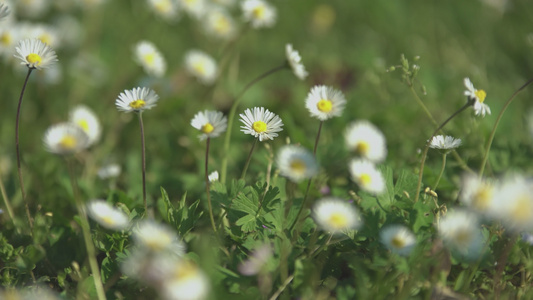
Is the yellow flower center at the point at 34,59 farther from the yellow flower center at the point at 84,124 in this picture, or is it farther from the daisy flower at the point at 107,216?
the yellow flower center at the point at 84,124

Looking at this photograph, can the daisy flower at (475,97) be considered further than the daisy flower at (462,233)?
Yes

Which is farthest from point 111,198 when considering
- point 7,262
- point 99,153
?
point 99,153

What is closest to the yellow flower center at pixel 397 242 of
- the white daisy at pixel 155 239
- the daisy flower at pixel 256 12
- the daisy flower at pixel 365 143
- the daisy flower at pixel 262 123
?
the daisy flower at pixel 365 143

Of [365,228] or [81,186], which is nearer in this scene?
[365,228]

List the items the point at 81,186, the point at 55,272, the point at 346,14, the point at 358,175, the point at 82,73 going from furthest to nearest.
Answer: the point at 346,14, the point at 82,73, the point at 81,186, the point at 55,272, the point at 358,175

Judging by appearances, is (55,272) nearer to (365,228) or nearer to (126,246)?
(126,246)

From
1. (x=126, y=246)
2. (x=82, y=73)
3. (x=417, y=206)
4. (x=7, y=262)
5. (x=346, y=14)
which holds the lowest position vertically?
(x=7, y=262)

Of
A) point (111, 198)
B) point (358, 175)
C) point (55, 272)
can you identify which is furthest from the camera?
point (111, 198)
